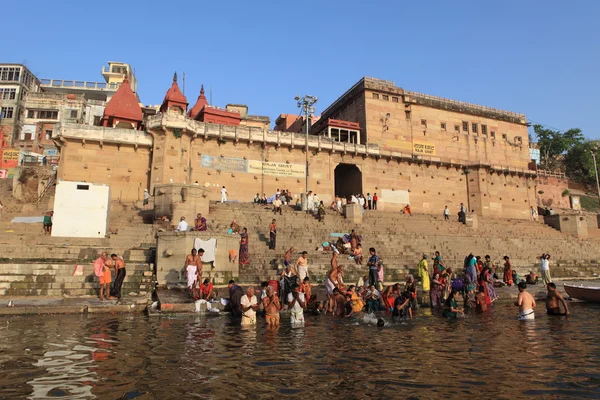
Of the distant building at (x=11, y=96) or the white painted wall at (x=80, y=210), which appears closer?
the white painted wall at (x=80, y=210)

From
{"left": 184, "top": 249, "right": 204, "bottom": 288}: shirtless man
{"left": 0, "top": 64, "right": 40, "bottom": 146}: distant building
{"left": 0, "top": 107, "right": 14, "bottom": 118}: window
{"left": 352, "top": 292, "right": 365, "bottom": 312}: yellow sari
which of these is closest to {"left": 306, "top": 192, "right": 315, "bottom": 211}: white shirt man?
{"left": 184, "top": 249, "right": 204, "bottom": 288}: shirtless man

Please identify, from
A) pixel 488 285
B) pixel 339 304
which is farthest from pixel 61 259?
pixel 488 285

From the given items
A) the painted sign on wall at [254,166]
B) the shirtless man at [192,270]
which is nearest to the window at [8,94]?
the painted sign on wall at [254,166]

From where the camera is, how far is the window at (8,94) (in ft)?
135

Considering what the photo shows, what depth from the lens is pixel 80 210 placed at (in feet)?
45.6

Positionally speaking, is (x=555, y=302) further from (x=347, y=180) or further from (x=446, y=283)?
(x=347, y=180)

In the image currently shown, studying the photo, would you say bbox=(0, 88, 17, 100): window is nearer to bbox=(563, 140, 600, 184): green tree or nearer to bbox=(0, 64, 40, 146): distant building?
bbox=(0, 64, 40, 146): distant building

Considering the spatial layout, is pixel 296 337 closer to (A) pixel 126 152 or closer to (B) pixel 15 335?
(B) pixel 15 335

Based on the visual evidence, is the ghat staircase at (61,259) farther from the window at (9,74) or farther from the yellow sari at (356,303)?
the window at (9,74)

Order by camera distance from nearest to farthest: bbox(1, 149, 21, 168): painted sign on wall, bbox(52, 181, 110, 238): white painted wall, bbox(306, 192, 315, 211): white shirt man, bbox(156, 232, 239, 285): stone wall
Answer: bbox(156, 232, 239, 285): stone wall → bbox(52, 181, 110, 238): white painted wall → bbox(306, 192, 315, 211): white shirt man → bbox(1, 149, 21, 168): painted sign on wall

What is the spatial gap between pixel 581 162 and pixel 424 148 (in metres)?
31.0

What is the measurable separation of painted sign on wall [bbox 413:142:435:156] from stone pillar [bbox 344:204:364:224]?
12.7 m

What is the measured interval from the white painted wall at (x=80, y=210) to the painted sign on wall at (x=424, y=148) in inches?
894

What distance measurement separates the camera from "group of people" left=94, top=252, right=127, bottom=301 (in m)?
9.70
